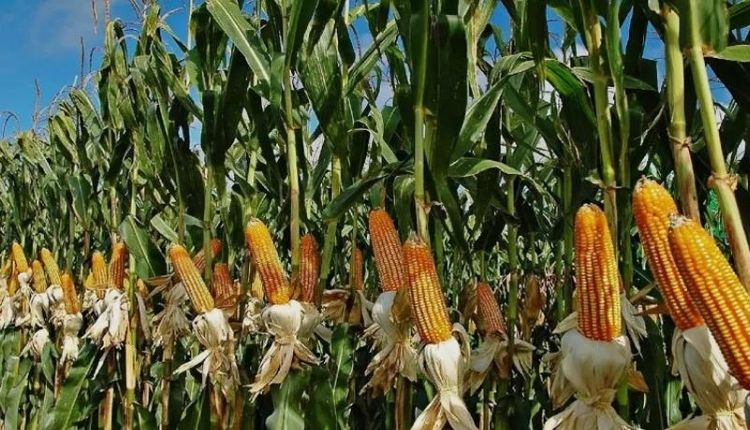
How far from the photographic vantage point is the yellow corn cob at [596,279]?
175 cm

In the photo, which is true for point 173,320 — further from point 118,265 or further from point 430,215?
point 430,215

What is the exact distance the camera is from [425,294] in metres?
2.08

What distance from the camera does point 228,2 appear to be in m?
3.23

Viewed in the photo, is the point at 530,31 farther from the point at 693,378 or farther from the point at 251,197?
the point at 251,197

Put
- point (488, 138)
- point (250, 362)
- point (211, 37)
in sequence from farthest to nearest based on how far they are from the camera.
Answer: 1. point (250, 362)
2. point (211, 37)
3. point (488, 138)

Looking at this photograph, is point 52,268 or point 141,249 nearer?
point 141,249

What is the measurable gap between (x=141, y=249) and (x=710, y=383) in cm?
309

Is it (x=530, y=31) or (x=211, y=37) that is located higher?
(x=211, y=37)

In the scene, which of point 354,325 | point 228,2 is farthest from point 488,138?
point 228,2

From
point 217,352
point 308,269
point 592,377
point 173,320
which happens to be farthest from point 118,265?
point 592,377

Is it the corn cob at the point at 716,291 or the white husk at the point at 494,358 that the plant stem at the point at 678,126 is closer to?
the corn cob at the point at 716,291

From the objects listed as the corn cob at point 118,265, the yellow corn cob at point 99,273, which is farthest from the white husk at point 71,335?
the corn cob at point 118,265

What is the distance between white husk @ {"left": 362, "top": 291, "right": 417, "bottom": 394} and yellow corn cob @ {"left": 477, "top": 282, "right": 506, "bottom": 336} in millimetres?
468

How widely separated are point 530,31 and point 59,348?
5379 millimetres
